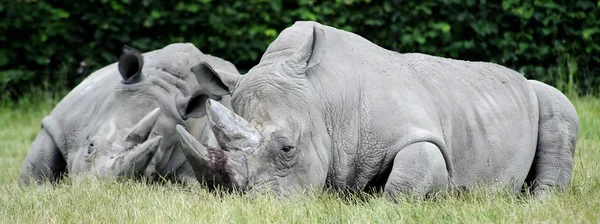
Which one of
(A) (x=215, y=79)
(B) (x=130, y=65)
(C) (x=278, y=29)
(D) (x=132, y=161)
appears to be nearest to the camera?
(A) (x=215, y=79)

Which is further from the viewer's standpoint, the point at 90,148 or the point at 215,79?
the point at 90,148

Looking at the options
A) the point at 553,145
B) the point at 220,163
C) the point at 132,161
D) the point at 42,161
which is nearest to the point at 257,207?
the point at 220,163

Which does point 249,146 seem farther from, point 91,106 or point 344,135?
point 91,106

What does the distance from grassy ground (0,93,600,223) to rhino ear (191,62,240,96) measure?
2.24 feet

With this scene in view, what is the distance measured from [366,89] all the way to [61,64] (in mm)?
6797

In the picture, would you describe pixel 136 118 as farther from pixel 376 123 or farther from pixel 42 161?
pixel 376 123

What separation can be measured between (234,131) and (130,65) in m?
2.19

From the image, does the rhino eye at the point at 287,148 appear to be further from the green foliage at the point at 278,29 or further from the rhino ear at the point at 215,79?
the green foliage at the point at 278,29

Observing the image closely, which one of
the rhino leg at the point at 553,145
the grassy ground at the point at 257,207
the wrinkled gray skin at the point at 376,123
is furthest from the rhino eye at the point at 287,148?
the rhino leg at the point at 553,145

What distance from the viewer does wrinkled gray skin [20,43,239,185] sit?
7066mm

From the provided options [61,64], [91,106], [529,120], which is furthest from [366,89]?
[61,64]

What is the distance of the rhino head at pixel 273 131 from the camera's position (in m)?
5.65

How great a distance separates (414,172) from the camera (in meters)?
6.05

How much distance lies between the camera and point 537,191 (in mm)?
7078
